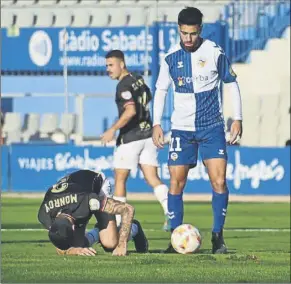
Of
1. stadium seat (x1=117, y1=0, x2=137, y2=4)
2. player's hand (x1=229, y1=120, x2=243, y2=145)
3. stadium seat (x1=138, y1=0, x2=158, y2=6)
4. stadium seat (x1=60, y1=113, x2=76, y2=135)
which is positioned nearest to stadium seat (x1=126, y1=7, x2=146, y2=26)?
stadium seat (x1=138, y1=0, x2=158, y2=6)

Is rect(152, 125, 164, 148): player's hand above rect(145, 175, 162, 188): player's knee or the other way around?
above

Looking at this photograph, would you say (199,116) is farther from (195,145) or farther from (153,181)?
(153,181)

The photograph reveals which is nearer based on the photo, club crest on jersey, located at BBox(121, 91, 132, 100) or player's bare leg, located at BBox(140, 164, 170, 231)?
club crest on jersey, located at BBox(121, 91, 132, 100)

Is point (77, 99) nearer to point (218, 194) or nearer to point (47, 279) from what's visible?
point (218, 194)

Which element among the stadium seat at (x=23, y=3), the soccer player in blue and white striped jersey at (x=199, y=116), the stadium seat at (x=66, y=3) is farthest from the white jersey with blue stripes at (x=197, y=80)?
the stadium seat at (x=23, y=3)

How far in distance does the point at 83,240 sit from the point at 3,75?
21385 mm

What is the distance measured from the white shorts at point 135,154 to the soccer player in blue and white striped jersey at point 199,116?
340cm

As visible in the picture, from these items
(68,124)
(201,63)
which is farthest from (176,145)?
(68,124)

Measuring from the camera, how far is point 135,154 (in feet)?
45.7

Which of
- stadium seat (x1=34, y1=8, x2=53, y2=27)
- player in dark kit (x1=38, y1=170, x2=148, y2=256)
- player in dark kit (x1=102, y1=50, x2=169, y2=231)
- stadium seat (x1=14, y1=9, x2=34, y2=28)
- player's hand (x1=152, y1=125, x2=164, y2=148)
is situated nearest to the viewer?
player in dark kit (x1=38, y1=170, x2=148, y2=256)

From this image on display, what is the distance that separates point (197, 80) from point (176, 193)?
3.49ft

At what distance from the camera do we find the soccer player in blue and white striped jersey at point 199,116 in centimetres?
1025

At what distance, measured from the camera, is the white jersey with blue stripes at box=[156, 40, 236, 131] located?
403 inches

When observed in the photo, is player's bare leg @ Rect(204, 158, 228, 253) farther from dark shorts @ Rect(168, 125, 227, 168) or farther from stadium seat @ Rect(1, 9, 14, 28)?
stadium seat @ Rect(1, 9, 14, 28)
